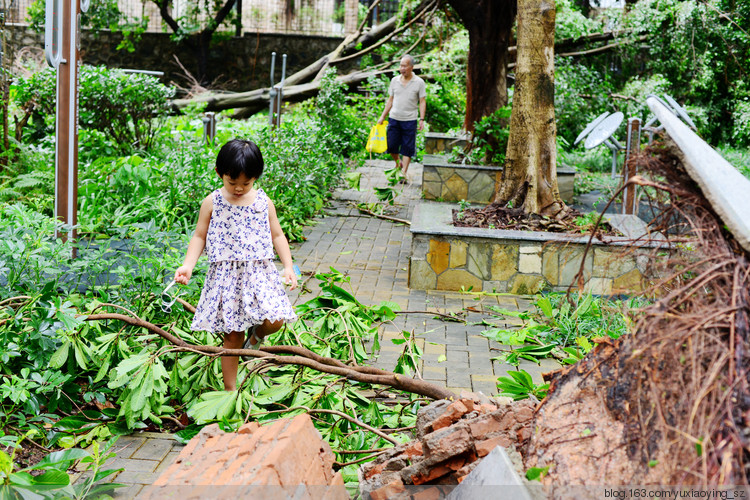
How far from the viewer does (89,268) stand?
4.23 meters

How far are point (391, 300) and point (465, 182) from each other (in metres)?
4.80

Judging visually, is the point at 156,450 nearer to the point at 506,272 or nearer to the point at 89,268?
the point at 89,268

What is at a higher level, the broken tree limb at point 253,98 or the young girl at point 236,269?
the broken tree limb at point 253,98

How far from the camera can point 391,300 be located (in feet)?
19.7

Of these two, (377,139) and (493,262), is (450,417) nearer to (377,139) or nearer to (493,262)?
(493,262)

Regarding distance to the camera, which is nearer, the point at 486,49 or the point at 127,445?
the point at 127,445

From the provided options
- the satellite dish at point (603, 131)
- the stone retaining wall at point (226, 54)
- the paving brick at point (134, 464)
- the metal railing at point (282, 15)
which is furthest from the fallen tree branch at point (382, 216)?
the metal railing at point (282, 15)

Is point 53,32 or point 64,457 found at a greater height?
point 53,32

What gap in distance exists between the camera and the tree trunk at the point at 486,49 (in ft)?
34.8

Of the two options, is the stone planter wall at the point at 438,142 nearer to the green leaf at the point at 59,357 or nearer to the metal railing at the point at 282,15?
the metal railing at the point at 282,15

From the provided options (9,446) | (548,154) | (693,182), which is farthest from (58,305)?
(548,154)

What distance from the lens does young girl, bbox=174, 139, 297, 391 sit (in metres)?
3.74

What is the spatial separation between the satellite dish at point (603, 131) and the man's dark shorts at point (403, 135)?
3.52 m

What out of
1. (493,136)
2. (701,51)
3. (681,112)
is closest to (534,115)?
(681,112)
